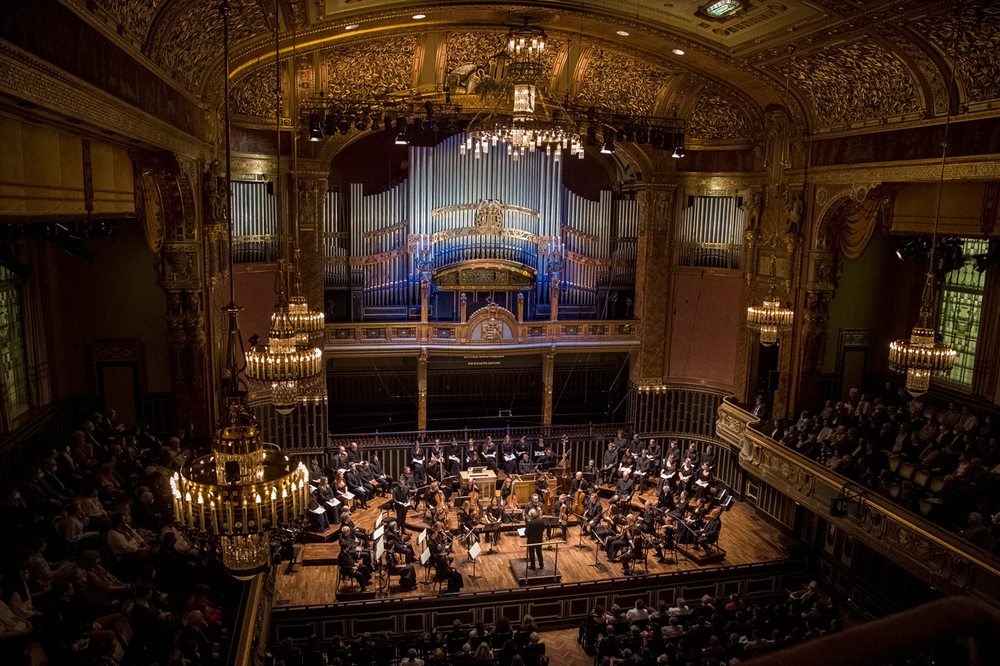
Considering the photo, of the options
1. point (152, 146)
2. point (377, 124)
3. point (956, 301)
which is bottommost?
point (956, 301)

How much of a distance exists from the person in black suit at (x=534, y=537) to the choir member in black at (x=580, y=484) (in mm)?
2459

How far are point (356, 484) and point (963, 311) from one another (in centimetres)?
1334

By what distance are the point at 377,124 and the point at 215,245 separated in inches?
189

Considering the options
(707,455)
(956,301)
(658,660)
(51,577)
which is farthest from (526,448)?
(51,577)

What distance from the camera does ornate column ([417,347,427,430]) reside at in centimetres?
1716

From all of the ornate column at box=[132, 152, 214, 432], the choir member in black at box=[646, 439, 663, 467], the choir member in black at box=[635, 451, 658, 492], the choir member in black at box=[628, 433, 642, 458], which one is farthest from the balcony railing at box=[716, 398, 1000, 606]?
the ornate column at box=[132, 152, 214, 432]

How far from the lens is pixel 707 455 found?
16266 mm

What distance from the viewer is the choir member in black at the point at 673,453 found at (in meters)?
16.4

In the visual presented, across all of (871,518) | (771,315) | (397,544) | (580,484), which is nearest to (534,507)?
(580,484)

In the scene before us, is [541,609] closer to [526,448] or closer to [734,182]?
[526,448]

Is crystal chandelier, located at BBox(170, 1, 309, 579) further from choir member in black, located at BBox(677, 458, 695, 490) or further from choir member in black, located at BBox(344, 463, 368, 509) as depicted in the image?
choir member in black, located at BBox(677, 458, 695, 490)

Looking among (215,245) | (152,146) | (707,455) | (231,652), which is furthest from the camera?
(707,455)

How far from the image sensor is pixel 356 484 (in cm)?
1524

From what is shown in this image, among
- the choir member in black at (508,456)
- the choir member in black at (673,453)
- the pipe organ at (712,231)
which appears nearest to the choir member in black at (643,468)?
the choir member in black at (673,453)
